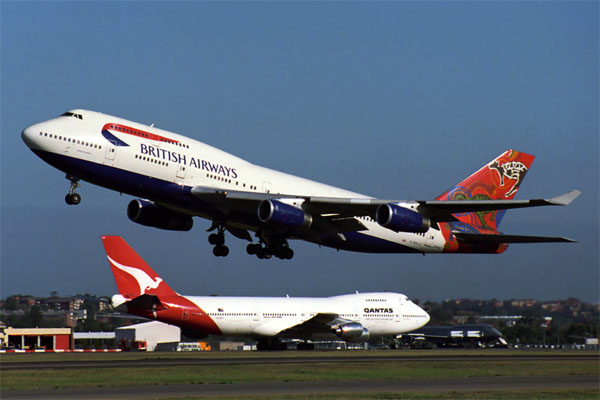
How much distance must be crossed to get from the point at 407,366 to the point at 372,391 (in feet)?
53.9

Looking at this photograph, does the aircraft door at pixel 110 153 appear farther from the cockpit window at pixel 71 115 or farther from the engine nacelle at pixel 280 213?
the engine nacelle at pixel 280 213

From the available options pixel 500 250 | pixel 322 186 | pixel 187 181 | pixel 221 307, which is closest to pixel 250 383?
pixel 187 181

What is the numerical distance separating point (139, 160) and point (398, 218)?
529 inches

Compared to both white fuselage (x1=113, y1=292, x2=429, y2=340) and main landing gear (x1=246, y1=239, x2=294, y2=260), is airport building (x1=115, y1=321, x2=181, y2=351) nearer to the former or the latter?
white fuselage (x1=113, y1=292, x2=429, y2=340)

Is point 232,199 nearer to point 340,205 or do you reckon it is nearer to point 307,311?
point 340,205

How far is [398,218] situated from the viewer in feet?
151

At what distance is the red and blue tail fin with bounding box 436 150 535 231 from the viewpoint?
5888cm

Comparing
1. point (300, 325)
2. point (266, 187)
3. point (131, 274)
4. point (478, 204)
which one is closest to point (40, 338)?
point (131, 274)

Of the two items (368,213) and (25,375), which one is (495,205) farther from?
(25,375)

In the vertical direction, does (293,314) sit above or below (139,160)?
below

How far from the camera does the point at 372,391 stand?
37.5 meters

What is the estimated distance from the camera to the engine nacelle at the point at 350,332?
77188mm

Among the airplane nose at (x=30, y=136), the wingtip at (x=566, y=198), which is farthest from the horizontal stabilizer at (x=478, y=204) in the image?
the airplane nose at (x=30, y=136)

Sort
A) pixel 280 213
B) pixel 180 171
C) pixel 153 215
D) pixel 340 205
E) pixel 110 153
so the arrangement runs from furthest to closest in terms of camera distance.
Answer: pixel 153 215 < pixel 340 205 < pixel 280 213 < pixel 180 171 < pixel 110 153
